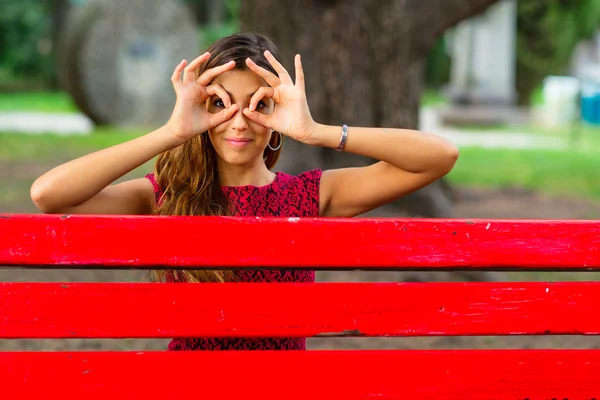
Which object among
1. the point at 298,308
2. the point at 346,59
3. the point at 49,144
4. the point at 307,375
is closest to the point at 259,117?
the point at 298,308

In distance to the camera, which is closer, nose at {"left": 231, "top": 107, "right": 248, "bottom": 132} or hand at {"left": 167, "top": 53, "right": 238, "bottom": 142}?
hand at {"left": 167, "top": 53, "right": 238, "bottom": 142}

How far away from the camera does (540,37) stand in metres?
20.6

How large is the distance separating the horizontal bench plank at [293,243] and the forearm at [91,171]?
12.0 inches

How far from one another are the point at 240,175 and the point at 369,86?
3.67 m

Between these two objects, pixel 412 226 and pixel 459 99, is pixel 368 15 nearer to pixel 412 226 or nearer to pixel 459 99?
pixel 412 226

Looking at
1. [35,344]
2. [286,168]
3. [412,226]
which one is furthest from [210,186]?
[286,168]

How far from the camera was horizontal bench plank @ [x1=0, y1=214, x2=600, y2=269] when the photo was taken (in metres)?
1.87

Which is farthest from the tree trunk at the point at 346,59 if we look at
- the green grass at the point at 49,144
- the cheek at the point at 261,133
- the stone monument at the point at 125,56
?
the stone monument at the point at 125,56

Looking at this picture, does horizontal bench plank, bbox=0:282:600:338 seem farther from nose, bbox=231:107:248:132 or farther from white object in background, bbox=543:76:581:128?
white object in background, bbox=543:76:581:128

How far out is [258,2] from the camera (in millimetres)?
5949

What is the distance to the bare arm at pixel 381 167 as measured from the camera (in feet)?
7.50

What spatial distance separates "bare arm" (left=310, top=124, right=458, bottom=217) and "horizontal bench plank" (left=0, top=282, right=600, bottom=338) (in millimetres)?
464

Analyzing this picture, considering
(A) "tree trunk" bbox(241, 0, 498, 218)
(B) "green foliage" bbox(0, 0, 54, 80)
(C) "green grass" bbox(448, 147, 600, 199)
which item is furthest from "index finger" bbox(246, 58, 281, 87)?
(B) "green foliage" bbox(0, 0, 54, 80)

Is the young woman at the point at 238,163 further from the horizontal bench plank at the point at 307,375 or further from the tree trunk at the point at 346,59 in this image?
the tree trunk at the point at 346,59
